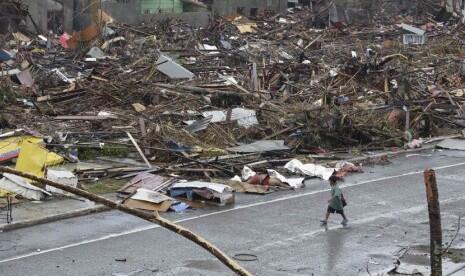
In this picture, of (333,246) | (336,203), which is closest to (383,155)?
(336,203)

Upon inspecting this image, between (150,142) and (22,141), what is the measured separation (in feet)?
10.6

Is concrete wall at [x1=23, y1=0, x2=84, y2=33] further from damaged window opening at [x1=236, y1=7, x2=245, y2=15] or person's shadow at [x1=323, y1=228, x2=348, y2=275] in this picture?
person's shadow at [x1=323, y1=228, x2=348, y2=275]

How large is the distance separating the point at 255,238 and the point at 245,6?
52657mm

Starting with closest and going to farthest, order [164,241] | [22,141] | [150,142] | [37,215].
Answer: [164,241]
[37,215]
[22,141]
[150,142]

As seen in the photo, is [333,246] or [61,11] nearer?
[333,246]

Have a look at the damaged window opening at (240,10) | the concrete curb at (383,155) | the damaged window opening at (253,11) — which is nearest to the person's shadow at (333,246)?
the concrete curb at (383,155)

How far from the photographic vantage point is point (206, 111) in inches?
898

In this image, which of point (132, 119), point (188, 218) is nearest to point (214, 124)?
point (132, 119)

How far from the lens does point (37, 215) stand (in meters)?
12.8

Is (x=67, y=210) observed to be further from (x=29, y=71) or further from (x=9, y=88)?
(x=29, y=71)

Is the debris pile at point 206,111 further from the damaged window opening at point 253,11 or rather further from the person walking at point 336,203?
the damaged window opening at point 253,11

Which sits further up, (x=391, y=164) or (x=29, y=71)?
(x=29, y=71)

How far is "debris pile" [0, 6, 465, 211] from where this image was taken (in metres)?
16.8

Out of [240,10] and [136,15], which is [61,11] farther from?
[240,10]
